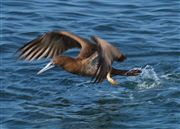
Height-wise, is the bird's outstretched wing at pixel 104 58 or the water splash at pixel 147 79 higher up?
the bird's outstretched wing at pixel 104 58

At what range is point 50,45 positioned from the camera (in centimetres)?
1195

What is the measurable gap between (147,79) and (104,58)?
2049mm

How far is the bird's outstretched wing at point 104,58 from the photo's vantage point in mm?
10297

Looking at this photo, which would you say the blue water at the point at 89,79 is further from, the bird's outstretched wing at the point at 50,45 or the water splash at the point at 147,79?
the bird's outstretched wing at the point at 50,45

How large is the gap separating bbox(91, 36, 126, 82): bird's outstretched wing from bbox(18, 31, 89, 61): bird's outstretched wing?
99 cm

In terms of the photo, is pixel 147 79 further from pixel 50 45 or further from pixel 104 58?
pixel 104 58

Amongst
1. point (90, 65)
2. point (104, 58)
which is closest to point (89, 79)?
point (90, 65)

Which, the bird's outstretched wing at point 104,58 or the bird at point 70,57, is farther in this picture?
the bird at point 70,57

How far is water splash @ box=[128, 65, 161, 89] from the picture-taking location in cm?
1205

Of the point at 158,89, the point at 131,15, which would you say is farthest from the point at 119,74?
the point at 131,15

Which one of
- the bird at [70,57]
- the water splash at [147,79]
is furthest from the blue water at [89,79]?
the bird at [70,57]

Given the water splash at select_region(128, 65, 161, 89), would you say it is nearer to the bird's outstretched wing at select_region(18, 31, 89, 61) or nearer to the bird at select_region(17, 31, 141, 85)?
the bird at select_region(17, 31, 141, 85)

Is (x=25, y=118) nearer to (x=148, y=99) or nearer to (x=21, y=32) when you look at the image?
(x=148, y=99)

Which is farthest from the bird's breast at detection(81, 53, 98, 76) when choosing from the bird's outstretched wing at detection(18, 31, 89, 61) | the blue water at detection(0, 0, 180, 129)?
the blue water at detection(0, 0, 180, 129)
